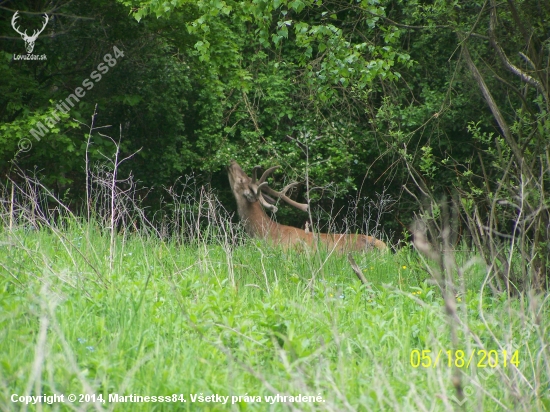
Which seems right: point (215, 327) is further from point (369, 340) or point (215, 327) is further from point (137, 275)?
point (137, 275)

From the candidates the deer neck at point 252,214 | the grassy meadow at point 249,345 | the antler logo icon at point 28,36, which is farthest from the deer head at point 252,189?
the grassy meadow at point 249,345

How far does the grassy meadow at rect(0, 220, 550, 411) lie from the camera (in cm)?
241

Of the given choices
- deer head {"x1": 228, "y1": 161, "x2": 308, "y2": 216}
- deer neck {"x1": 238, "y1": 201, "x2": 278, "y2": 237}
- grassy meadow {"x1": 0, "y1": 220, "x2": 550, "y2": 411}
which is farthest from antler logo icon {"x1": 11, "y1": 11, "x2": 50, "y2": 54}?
grassy meadow {"x1": 0, "y1": 220, "x2": 550, "y2": 411}

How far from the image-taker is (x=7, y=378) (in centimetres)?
243

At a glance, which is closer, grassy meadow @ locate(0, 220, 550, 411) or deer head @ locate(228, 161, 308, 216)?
grassy meadow @ locate(0, 220, 550, 411)

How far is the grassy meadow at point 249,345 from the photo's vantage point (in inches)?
95.0

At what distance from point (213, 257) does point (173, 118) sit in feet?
26.2

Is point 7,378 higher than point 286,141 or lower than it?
higher

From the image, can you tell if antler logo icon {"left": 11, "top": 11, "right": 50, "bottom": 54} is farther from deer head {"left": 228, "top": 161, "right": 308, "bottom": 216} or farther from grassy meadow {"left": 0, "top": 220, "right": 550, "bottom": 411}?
grassy meadow {"left": 0, "top": 220, "right": 550, "bottom": 411}

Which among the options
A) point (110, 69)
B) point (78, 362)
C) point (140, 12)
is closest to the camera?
point (78, 362)

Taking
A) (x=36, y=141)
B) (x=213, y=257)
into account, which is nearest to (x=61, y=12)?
(x=36, y=141)
